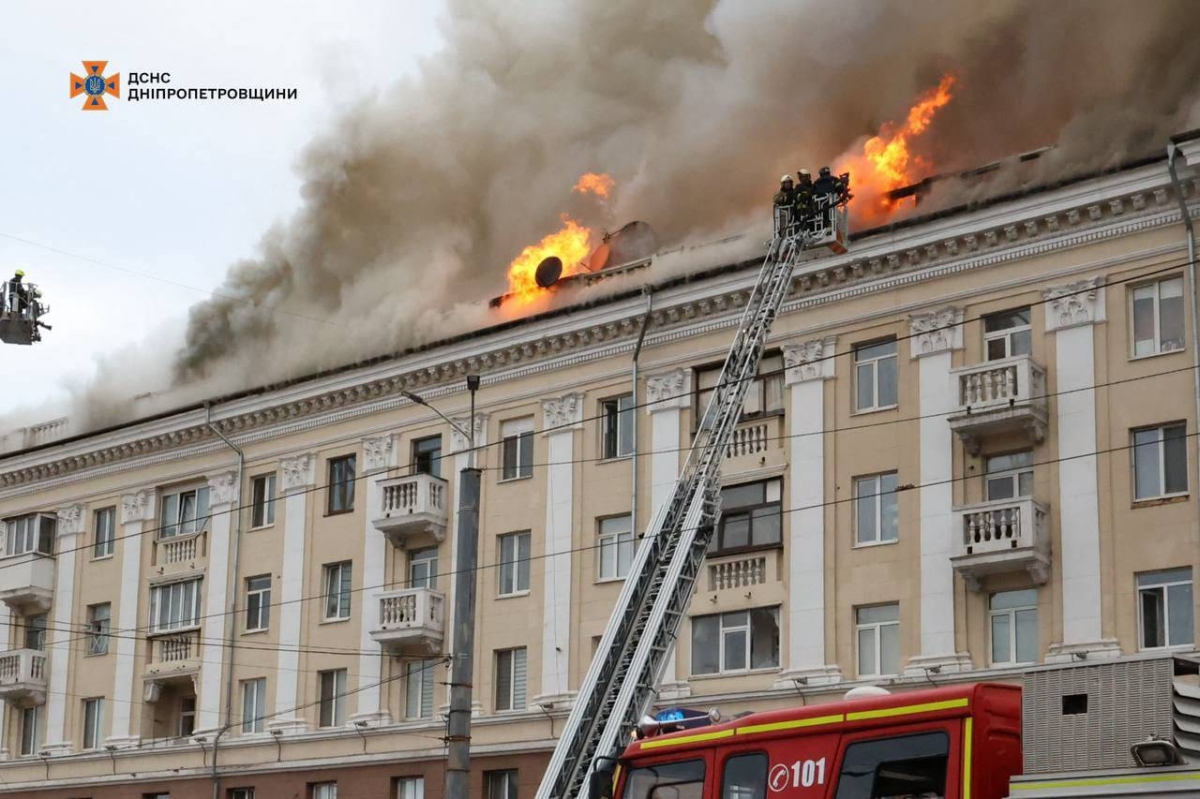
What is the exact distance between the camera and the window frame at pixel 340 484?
43.2 metres

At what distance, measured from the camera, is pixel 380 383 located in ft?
141

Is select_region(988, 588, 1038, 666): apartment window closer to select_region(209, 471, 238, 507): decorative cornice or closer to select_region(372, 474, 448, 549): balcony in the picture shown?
select_region(372, 474, 448, 549): balcony

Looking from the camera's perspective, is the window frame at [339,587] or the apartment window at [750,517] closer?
the apartment window at [750,517]

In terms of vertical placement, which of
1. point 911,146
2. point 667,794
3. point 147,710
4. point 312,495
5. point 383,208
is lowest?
point 667,794

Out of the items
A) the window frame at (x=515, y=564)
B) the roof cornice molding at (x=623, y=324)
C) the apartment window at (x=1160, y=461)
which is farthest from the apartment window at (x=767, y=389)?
the apartment window at (x=1160, y=461)

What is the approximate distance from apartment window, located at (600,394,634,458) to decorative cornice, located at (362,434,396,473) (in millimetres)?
5825

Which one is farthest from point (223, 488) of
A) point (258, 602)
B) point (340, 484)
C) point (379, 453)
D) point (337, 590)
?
point (379, 453)

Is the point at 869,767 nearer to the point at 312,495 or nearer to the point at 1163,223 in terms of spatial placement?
the point at 1163,223

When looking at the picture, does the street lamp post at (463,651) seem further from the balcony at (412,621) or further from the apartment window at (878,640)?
the balcony at (412,621)

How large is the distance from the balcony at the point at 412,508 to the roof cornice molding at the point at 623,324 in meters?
2.39

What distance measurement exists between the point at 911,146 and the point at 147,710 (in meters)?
22.8

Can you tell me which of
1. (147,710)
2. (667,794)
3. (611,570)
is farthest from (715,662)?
(667,794)

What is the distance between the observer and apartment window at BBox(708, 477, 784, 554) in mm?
35969

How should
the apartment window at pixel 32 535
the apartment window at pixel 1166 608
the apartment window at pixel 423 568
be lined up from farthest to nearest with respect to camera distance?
1. the apartment window at pixel 32 535
2. the apartment window at pixel 423 568
3. the apartment window at pixel 1166 608
